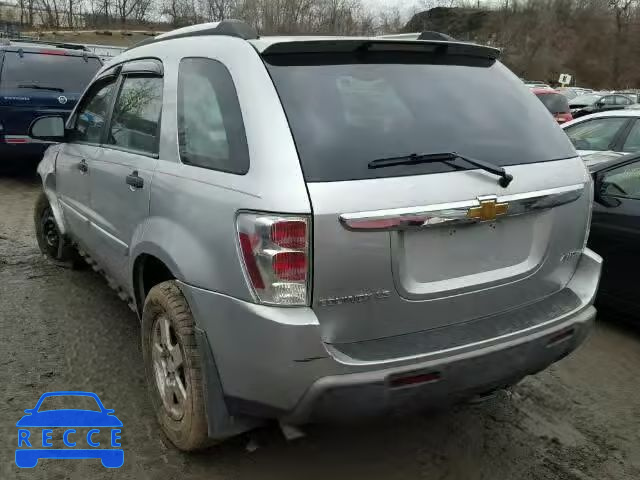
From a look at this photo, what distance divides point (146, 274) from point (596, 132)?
5.65 m

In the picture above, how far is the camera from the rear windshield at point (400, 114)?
216 centimetres

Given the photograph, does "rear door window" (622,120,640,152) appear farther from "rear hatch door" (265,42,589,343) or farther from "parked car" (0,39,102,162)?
"parked car" (0,39,102,162)

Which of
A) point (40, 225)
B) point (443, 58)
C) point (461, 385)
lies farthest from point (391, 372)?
point (40, 225)

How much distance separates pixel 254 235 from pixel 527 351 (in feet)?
3.91

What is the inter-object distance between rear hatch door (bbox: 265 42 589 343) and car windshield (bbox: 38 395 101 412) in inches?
65.6

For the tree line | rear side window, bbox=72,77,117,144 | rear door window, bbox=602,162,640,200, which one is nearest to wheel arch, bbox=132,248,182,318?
rear side window, bbox=72,77,117,144

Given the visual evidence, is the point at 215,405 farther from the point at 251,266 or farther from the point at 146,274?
the point at 146,274

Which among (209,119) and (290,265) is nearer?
(290,265)

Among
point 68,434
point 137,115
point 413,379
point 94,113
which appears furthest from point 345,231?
point 94,113

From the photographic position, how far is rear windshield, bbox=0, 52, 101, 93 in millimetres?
7973

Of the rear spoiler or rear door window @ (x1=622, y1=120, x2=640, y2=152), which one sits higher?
the rear spoiler

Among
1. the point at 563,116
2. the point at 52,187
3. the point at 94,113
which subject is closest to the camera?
the point at 94,113

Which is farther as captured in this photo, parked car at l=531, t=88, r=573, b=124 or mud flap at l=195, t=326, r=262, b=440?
parked car at l=531, t=88, r=573, b=124

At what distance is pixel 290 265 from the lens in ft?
6.64
